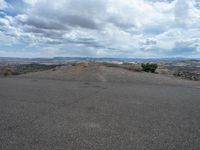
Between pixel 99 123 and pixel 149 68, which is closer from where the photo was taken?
pixel 99 123

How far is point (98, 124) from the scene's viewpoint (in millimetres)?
6219

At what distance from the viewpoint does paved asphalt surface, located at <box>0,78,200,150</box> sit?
4.83 meters

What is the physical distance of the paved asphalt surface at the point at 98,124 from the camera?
4.83 meters

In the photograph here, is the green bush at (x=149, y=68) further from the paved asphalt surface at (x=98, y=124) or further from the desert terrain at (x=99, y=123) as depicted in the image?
the paved asphalt surface at (x=98, y=124)

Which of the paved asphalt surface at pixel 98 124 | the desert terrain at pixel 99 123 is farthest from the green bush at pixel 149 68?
the paved asphalt surface at pixel 98 124

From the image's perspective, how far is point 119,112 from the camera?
7.62 metres

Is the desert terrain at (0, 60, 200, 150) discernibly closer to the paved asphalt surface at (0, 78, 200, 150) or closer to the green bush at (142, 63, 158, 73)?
the paved asphalt surface at (0, 78, 200, 150)

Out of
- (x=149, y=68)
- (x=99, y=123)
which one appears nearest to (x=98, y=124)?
(x=99, y=123)

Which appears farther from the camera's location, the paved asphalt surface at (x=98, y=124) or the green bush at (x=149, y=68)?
the green bush at (x=149, y=68)

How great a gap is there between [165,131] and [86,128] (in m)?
2.09

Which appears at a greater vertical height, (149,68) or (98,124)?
(149,68)

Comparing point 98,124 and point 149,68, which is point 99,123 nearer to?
point 98,124

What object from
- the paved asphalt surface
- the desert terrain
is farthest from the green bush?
the paved asphalt surface

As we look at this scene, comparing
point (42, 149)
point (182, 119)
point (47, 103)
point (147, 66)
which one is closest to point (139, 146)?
point (42, 149)
